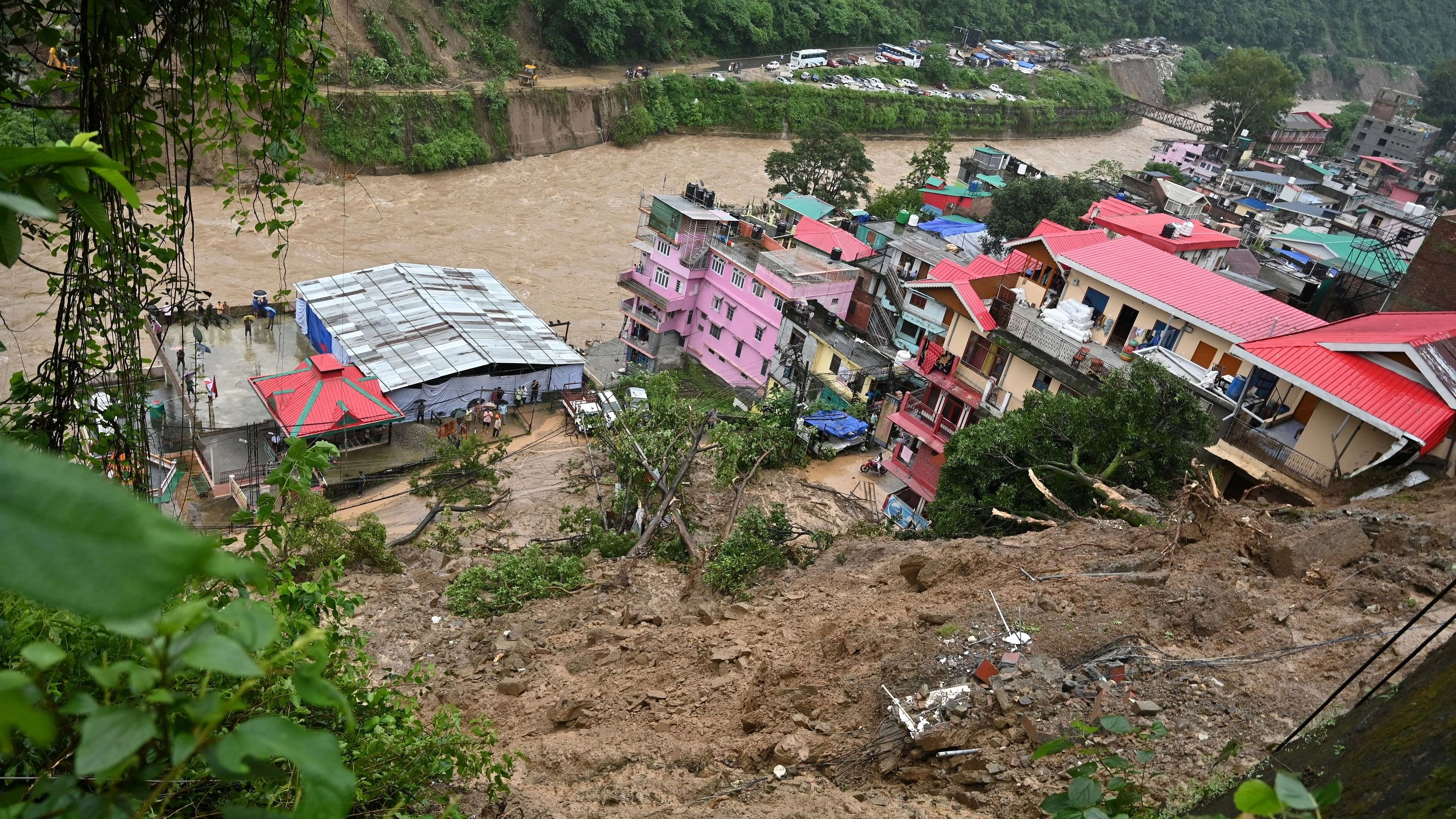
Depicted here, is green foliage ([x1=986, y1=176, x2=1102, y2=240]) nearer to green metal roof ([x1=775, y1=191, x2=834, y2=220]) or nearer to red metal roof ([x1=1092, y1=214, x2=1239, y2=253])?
red metal roof ([x1=1092, y1=214, x2=1239, y2=253])

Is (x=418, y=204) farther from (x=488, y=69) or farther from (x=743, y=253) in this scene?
(x=743, y=253)


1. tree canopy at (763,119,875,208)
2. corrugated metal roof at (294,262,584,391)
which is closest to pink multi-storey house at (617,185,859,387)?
corrugated metal roof at (294,262,584,391)

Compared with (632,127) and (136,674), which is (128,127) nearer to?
(136,674)

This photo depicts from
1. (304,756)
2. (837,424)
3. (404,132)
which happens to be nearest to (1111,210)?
(837,424)

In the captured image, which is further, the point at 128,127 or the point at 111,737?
the point at 128,127

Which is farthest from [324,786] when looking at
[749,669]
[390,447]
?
[390,447]
